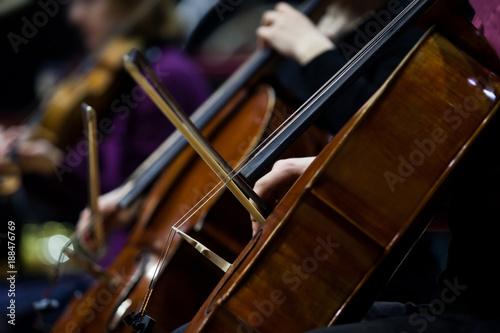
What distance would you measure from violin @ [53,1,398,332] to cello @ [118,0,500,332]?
0.91 feet

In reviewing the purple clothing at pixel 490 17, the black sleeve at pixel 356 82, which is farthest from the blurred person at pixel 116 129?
the purple clothing at pixel 490 17

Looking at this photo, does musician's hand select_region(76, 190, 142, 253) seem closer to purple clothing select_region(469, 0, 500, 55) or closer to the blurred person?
the blurred person

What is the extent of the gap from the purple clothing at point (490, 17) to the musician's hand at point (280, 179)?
33 centimetres

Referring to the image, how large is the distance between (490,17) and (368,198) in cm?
35

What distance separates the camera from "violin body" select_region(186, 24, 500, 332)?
2.05 ft

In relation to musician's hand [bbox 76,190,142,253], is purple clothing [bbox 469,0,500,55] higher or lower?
lower

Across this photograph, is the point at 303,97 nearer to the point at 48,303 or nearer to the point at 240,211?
the point at 240,211

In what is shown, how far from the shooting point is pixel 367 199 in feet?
2.20

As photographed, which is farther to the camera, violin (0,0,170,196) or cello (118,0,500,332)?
violin (0,0,170,196)

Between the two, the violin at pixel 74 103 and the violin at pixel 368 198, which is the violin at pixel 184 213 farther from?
the violin at pixel 74 103

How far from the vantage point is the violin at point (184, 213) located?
40.0 inches

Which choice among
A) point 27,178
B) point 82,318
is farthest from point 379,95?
point 27,178

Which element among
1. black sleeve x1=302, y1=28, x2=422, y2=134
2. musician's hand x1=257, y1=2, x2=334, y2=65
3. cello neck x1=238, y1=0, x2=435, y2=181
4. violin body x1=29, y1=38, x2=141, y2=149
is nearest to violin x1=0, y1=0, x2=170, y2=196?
violin body x1=29, y1=38, x2=141, y2=149

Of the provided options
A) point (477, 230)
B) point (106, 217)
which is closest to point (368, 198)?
point (477, 230)
